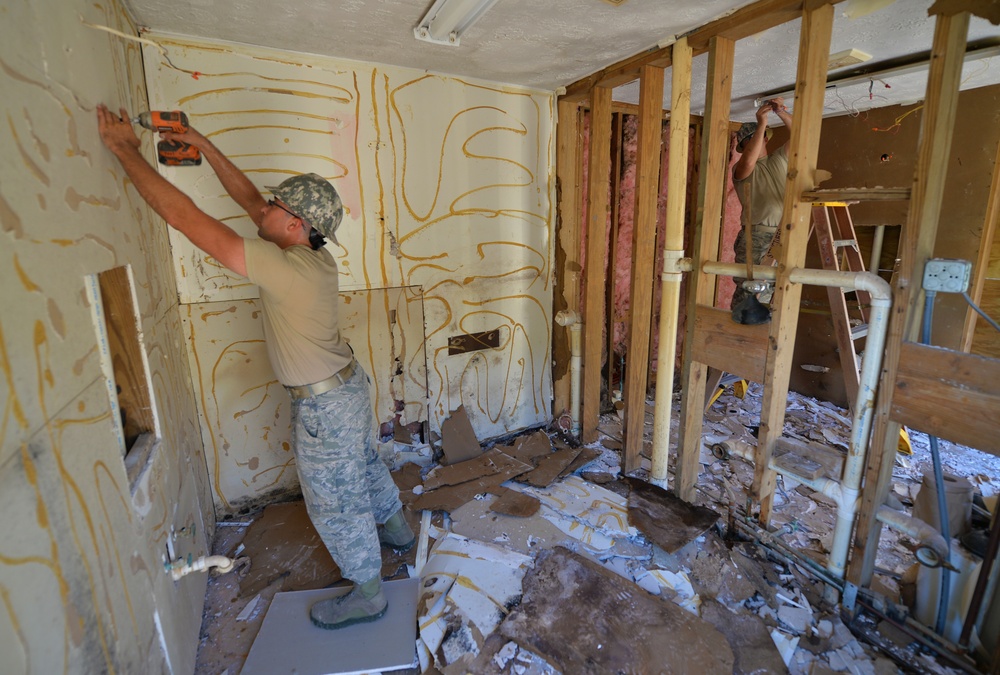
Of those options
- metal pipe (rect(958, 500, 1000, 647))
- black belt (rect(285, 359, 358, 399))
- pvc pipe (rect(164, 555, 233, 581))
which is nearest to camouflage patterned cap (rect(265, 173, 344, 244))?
black belt (rect(285, 359, 358, 399))

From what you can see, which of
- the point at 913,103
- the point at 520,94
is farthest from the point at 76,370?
the point at 913,103

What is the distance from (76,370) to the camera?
1049 millimetres

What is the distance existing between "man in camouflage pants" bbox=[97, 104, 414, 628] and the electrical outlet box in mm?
2095

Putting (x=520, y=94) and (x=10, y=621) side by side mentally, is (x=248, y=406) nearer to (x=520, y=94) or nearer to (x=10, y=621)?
(x=10, y=621)

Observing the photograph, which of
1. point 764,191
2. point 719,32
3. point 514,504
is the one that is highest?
point 719,32

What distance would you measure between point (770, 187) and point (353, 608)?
3152 mm

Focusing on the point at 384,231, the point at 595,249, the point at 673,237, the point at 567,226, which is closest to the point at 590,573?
the point at 673,237

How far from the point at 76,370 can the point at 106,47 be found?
1.21 m

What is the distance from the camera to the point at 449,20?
6.28 ft

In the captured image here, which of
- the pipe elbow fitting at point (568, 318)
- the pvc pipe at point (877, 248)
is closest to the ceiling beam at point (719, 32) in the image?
the pipe elbow fitting at point (568, 318)

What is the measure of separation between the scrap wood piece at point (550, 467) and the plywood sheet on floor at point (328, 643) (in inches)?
39.7

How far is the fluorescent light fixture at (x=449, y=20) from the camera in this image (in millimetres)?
1800

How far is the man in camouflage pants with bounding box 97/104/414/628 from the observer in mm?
1658

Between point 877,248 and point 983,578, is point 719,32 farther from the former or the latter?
point 877,248
